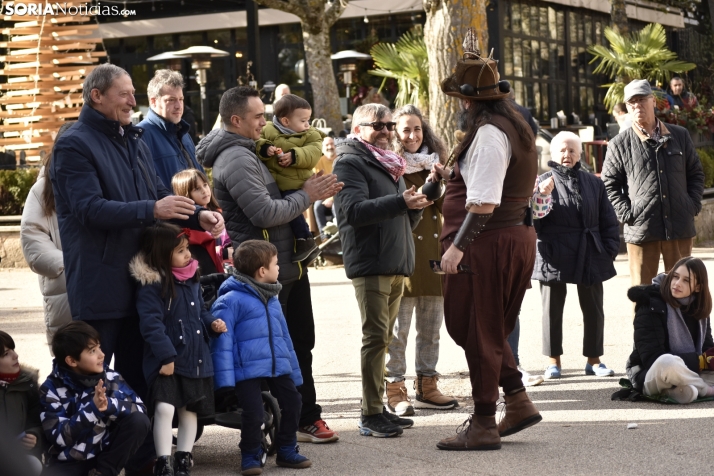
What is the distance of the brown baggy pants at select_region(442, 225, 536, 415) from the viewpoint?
597 centimetres

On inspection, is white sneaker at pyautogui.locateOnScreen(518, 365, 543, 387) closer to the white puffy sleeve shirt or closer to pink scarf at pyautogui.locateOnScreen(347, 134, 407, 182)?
pink scarf at pyautogui.locateOnScreen(347, 134, 407, 182)

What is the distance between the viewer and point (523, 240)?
6.02 meters

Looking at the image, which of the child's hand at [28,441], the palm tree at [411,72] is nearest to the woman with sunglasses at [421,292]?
the child's hand at [28,441]

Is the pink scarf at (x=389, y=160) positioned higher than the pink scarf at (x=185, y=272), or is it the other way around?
the pink scarf at (x=389, y=160)

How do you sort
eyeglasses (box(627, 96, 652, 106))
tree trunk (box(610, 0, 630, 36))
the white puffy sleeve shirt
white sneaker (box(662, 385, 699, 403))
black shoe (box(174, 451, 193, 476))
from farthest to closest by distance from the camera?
tree trunk (box(610, 0, 630, 36)) < eyeglasses (box(627, 96, 652, 106)) < white sneaker (box(662, 385, 699, 403)) < the white puffy sleeve shirt < black shoe (box(174, 451, 193, 476))

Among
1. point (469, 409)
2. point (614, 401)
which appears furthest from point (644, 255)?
point (469, 409)

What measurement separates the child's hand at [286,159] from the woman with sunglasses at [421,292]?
3.87 feet

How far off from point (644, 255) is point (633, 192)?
518 millimetres

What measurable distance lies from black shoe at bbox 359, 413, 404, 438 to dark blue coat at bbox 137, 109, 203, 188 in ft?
5.89

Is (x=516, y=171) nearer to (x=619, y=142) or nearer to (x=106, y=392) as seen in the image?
(x=106, y=392)

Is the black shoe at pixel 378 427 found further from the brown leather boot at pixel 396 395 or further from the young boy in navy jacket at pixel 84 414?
the young boy in navy jacket at pixel 84 414

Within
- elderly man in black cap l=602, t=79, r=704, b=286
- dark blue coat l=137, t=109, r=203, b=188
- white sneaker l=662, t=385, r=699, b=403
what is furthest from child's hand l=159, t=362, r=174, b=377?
elderly man in black cap l=602, t=79, r=704, b=286

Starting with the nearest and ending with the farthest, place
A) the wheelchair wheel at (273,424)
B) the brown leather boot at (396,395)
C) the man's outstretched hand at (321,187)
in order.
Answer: the wheelchair wheel at (273,424), the man's outstretched hand at (321,187), the brown leather boot at (396,395)

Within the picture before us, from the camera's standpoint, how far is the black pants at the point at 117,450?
5.11 m
